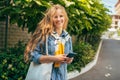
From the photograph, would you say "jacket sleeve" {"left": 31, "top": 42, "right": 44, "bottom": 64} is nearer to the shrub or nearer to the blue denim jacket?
the blue denim jacket

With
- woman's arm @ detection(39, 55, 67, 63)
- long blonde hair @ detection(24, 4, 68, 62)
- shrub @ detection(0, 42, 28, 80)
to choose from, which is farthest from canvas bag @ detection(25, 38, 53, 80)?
shrub @ detection(0, 42, 28, 80)

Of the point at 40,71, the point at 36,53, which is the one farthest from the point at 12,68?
the point at 40,71

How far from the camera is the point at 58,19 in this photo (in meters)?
4.71

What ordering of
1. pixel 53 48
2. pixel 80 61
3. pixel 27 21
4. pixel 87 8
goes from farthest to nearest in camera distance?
pixel 80 61 < pixel 87 8 < pixel 27 21 < pixel 53 48

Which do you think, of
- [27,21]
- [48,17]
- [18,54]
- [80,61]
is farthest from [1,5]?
[80,61]

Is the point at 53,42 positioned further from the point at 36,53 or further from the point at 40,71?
the point at 40,71

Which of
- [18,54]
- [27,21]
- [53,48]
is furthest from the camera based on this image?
[18,54]

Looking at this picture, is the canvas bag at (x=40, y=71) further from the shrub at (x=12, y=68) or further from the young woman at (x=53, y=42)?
the shrub at (x=12, y=68)

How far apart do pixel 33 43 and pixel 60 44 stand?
0.99 ft

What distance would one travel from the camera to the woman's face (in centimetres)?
470

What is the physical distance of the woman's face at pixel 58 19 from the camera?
4699mm

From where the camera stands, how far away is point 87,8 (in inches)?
390

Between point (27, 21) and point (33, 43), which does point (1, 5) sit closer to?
point (27, 21)

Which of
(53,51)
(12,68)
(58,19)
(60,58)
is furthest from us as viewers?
(12,68)
